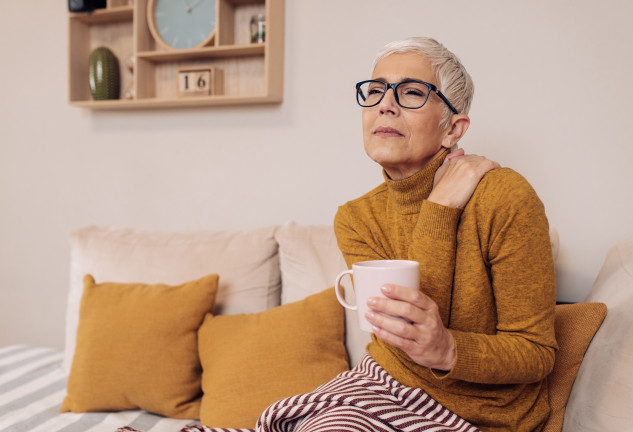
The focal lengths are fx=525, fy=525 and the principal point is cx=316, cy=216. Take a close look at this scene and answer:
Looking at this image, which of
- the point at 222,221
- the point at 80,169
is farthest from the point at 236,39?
the point at 80,169

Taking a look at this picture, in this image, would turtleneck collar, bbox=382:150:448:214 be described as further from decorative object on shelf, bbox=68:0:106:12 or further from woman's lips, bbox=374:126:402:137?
decorative object on shelf, bbox=68:0:106:12

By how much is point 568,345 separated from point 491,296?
1.04 ft

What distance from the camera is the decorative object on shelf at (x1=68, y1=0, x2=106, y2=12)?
2064 millimetres

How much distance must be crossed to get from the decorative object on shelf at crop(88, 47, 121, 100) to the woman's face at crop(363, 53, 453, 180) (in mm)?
1428

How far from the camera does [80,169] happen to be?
7.53 feet

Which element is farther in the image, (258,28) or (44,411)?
(258,28)

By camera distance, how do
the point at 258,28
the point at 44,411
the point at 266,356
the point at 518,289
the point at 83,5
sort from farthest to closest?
the point at 83,5 → the point at 258,28 → the point at 44,411 → the point at 266,356 → the point at 518,289

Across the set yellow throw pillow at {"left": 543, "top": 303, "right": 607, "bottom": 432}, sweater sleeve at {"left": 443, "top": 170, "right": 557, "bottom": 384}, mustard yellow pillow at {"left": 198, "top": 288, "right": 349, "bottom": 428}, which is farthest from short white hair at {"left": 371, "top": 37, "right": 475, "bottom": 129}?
mustard yellow pillow at {"left": 198, "top": 288, "right": 349, "bottom": 428}

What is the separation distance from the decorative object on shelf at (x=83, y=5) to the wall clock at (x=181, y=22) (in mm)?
235

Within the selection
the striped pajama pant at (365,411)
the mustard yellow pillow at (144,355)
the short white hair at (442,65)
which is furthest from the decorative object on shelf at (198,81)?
the striped pajama pant at (365,411)

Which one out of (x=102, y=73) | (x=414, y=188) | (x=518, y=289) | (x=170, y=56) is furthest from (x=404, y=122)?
(x=102, y=73)

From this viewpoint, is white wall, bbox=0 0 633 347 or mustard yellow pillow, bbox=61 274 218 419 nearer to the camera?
mustard yellow pillow, bbox=61 274 218 419

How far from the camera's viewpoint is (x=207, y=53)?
1986mm

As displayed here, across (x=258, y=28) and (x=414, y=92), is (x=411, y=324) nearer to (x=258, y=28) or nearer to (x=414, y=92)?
(x=414, y=92)
